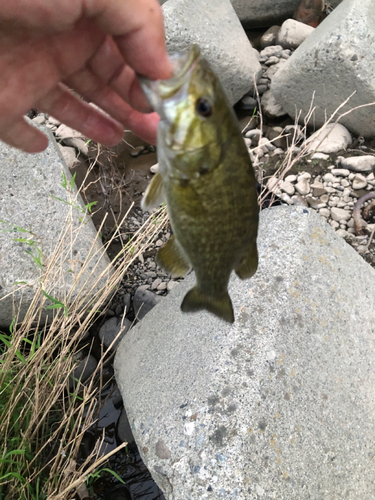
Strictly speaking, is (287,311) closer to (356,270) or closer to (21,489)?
(356,270)

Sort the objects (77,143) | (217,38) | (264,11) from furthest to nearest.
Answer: (264,11) → (77,143) → (217,38)

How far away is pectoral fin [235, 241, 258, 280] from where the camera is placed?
1.43 m

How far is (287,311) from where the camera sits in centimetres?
244

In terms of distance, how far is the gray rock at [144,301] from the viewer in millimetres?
3779

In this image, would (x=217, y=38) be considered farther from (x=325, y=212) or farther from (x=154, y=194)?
(x=154, y=194)

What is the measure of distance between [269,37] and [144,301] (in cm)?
491

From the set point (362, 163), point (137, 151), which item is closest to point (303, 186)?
point (362, 163)

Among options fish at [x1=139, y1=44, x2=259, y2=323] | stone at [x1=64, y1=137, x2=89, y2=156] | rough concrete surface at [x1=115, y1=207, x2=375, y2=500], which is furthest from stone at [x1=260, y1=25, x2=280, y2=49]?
fish at [x1=139, y1=44, x2=259, y2=323]

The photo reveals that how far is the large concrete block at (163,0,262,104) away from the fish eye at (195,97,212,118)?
3.71 metres

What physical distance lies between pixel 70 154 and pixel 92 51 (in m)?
3.60

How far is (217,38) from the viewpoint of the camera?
4836mm

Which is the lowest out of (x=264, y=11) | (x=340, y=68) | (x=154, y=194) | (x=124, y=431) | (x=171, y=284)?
(x=124, y=431)

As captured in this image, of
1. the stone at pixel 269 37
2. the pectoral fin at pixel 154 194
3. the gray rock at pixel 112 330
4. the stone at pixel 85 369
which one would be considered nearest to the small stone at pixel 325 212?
the gray rock at pixel 112 330

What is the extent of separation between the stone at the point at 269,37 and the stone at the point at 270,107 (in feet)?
4.70
